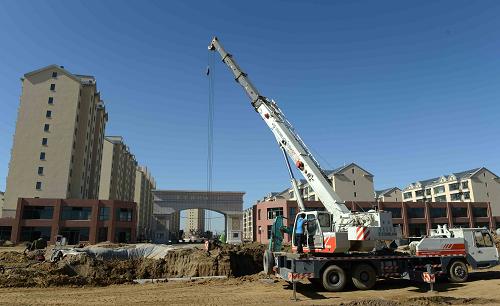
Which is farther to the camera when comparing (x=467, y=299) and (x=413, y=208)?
(x=413, y=208)

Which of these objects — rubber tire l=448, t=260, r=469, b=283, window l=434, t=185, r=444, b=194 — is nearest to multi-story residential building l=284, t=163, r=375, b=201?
window l=434, t=185, r=444, b=194

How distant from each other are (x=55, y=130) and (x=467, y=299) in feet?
233

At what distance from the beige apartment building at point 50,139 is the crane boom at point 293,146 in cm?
5334

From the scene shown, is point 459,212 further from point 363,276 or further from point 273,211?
point 363,276

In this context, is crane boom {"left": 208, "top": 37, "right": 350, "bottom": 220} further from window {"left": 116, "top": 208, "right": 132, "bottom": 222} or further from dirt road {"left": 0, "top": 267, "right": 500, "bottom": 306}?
window {"left": 116, "top": 208, "right": 132, "bottom": 222}

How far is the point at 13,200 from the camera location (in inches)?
2544

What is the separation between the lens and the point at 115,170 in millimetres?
98062

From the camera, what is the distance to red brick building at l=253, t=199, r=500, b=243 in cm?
7281

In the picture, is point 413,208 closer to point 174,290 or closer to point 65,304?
point 174,290

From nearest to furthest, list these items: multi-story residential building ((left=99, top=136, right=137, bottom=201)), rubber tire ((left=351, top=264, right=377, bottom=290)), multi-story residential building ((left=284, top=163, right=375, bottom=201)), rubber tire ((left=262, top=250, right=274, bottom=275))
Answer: rubber tire ((left=351, top=264, right=377, bottom=290)), rubber tire ((left=262, top=250, right=274, bottom=275)), multi-story residential building ((left=284, top=163, right=375, bottom=201)), multi-story residential building ((left=99, top=136, right=137, bottom=201))

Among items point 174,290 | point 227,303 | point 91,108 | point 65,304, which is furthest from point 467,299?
point 91,108

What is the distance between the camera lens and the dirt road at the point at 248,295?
584 inches

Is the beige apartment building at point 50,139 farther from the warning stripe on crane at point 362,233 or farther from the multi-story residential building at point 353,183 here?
the warning stripe on crane at point 362,233

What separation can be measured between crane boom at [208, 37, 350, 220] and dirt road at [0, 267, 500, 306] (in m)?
4.55
